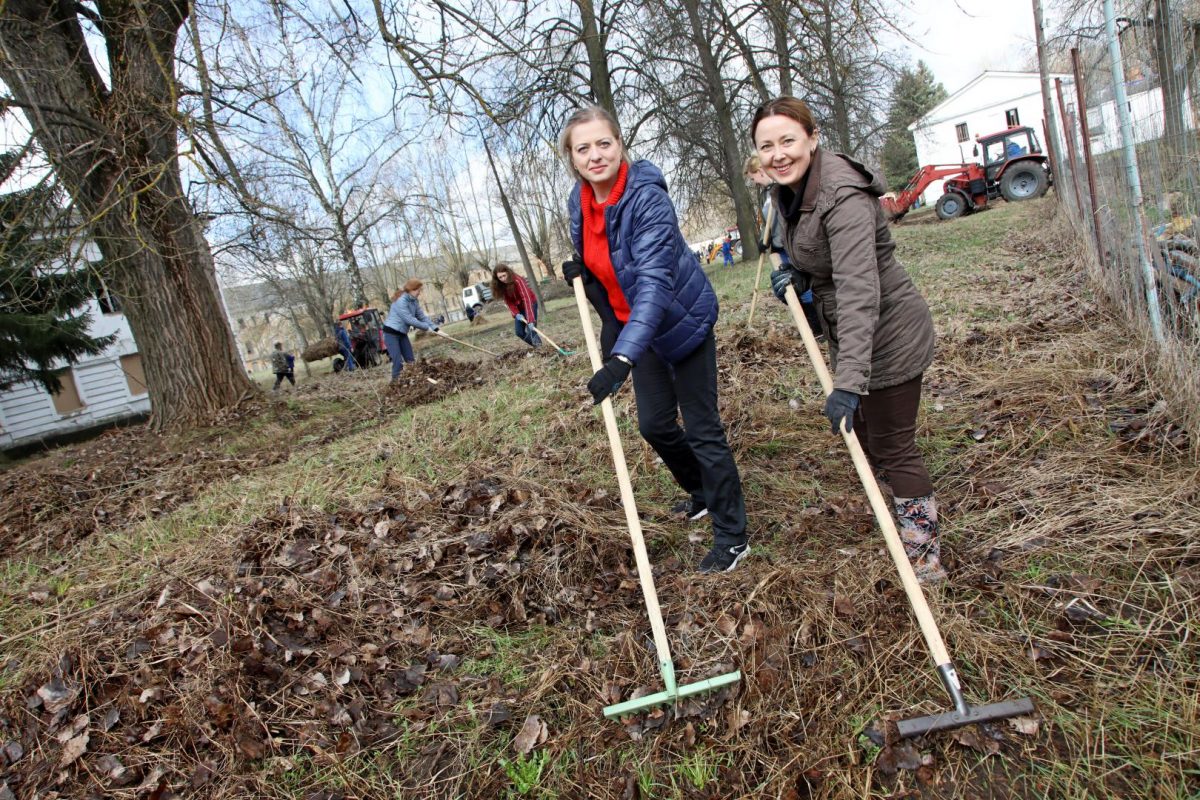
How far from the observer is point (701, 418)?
113 inches

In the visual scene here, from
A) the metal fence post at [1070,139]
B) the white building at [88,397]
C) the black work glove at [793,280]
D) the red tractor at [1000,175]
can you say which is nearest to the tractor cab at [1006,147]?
the red tractor at [1000,175]

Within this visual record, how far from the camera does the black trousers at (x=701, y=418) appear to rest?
2.86 m

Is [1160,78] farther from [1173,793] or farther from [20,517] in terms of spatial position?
[20,517]

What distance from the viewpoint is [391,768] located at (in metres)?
2.27

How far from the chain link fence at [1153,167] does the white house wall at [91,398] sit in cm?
2986

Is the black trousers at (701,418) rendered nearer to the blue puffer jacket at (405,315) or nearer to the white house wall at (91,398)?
the blue puffer jacket at (405,315)

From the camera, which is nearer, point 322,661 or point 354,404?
point 322,661

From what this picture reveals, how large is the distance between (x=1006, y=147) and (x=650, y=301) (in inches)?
892

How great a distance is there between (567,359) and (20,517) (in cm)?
537

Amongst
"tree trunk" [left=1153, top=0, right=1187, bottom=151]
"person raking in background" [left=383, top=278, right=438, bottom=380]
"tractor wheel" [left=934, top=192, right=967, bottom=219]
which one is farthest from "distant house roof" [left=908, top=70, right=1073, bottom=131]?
"tree trunk" [left=1153, top=0, right=1187, bottom=151]

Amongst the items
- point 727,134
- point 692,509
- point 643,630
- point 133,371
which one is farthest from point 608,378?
point 133,371

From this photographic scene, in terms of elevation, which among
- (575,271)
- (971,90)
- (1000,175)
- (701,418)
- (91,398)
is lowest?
(701,418)

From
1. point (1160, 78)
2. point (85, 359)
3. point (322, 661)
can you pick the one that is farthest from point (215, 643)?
point (85, 359)

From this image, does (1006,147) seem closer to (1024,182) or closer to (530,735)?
(1024,182)
